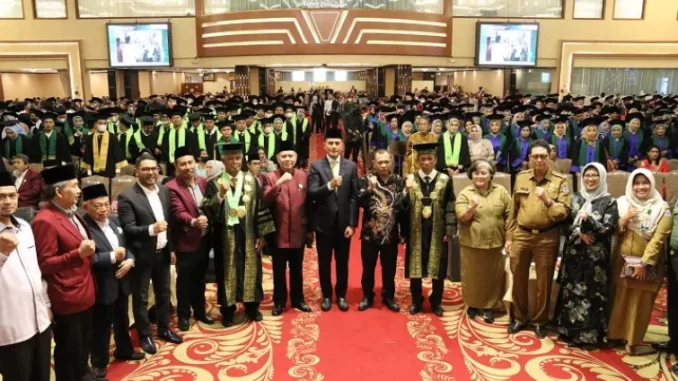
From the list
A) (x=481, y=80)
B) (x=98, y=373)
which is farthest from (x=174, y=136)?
(x=481, y=80)

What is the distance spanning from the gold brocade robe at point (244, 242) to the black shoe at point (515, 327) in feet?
7.35

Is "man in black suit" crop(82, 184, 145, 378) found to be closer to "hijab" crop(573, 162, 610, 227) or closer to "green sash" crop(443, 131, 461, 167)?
"hijab" crop(573, 162, 610, 227)

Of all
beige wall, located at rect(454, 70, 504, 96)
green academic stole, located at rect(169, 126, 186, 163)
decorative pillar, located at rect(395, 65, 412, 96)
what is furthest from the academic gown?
beige wall, located at rect(454, 70, 504, 96)

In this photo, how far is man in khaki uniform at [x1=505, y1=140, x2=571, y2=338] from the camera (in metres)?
4.28

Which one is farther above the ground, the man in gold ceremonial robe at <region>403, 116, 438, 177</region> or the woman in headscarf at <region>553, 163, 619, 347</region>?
the man in gold ceremonial robe at <region>403, 116, 438, 177</region>

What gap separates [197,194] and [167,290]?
0.82m


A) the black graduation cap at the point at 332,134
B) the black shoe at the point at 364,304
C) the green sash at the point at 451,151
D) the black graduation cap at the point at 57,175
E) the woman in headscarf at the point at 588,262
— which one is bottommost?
the black shoe at the point at 364,304

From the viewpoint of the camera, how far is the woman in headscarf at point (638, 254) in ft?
12.9

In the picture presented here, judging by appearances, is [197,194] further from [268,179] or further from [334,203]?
[334,203]

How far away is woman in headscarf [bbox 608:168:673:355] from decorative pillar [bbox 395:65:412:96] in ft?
59.0

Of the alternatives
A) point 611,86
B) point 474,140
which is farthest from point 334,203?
point 611,86

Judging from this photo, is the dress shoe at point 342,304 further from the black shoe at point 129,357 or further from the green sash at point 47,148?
the green sash at point 47,148

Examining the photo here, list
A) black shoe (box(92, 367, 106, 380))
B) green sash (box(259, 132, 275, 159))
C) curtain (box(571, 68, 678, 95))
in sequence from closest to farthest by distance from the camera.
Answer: black shoe (box(92, 367, 106, 380)) → green sash (box(259, 132, 275, 159)) → curtain (box(571, 68, 678, 95))

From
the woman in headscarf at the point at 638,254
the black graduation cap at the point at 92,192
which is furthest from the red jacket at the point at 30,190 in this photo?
the woman in headscarf at the point at 638,254
